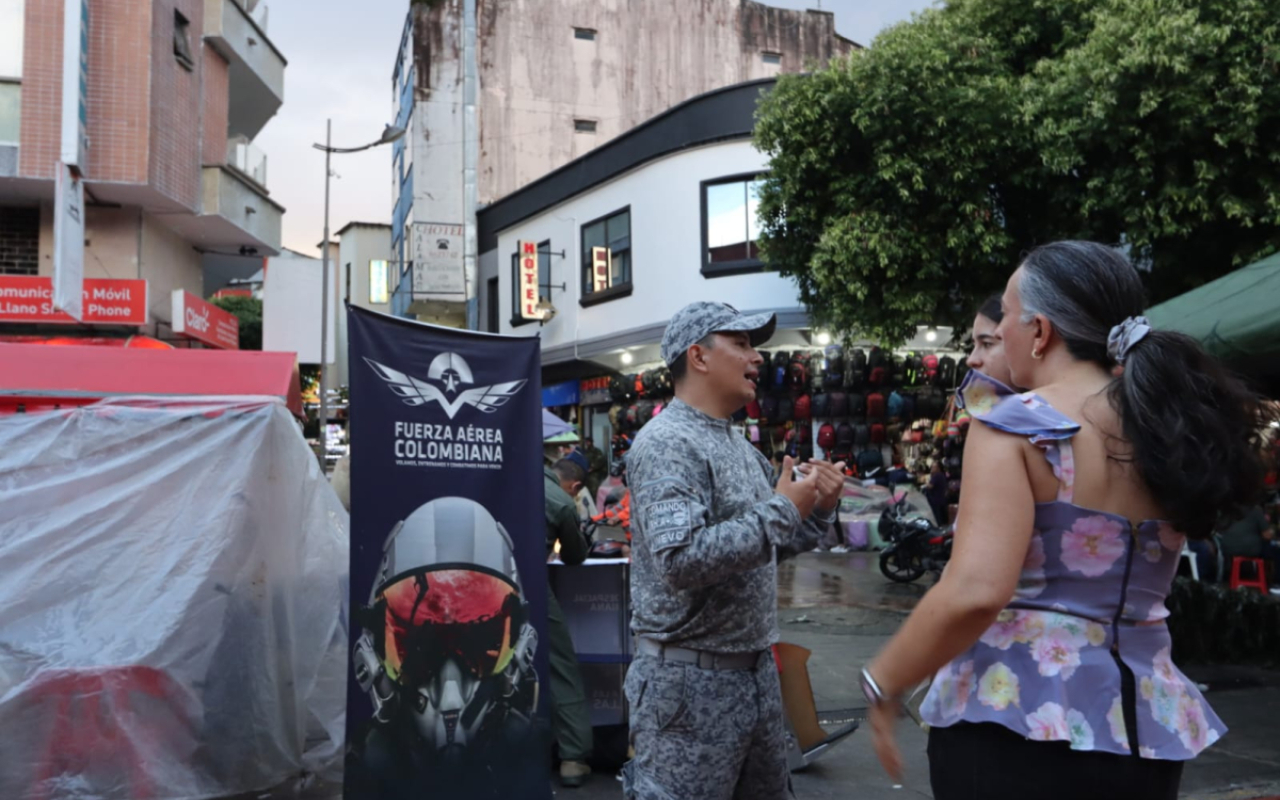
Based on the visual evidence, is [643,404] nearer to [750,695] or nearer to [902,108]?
[902,108]

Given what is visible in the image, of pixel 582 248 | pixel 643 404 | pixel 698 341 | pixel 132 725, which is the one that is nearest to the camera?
pixel 698 341

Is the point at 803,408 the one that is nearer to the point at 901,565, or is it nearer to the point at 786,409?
the point at 786,409

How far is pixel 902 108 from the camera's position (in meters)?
14.9

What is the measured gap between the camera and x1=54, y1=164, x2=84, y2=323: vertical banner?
1503 centimetres

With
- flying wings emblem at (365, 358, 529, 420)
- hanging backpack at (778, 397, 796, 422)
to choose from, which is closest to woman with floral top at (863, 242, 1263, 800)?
flying wings emblem at (365, 358, 529, 420)

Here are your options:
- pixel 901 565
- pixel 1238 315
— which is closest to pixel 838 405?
pixel 901 565

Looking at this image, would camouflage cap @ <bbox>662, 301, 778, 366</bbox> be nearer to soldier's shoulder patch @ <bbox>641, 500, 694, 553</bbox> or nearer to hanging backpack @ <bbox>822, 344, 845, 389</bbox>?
soldier's shoulder patch @ <bbox>641, 500, 694, 553</bbox>

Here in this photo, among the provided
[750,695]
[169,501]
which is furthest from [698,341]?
[169,501]

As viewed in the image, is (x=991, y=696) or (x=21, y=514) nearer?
(x=991, y=696)

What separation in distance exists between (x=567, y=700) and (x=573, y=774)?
388 millimetres

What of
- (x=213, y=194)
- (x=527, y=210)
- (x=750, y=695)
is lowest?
(x=750, y=695)

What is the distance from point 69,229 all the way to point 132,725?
12911 mm

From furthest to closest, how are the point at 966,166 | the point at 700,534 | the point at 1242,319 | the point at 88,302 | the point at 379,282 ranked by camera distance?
the point at 379,282 → the point at 88,302 → the point at 966,166 → the point at 1242,319 → the point at 700,534

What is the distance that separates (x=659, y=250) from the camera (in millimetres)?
22828
